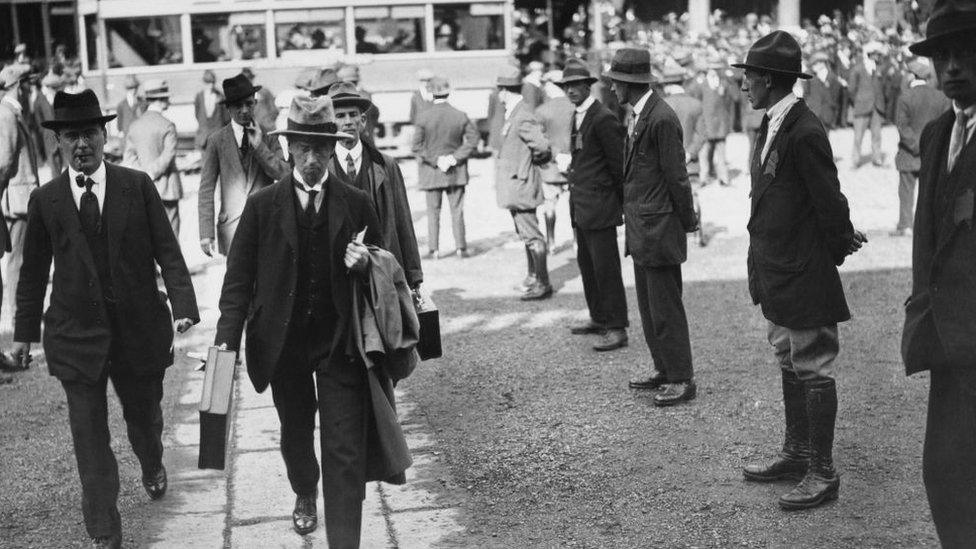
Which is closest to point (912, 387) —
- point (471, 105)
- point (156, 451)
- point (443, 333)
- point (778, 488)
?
point (778, 488)

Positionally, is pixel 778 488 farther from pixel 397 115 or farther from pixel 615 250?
pixel 397 115

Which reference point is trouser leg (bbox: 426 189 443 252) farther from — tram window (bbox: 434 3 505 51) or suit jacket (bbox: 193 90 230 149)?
tram window (bbox: 434 3 505 51)

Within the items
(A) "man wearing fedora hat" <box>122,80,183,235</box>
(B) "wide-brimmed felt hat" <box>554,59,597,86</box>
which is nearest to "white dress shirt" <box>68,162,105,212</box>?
(B) "wide-brimmed felt hat" <box>554,59,597,86</box>

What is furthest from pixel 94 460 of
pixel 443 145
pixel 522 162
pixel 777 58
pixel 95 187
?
pixel 443 145

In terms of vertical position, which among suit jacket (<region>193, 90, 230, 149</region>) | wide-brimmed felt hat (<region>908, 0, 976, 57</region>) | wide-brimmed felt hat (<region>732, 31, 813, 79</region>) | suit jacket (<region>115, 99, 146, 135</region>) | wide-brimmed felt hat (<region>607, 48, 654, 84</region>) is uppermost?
wide-brimmed felt hat (<region>908, 0, 976, 57</region>)

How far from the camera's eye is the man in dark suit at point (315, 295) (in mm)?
5145

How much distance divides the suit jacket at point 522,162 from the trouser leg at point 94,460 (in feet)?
21.8

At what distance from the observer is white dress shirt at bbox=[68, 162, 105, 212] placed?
5.71 metres

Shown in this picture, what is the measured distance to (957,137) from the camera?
445 cm

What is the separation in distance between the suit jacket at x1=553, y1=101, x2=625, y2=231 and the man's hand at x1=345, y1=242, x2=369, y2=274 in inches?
174

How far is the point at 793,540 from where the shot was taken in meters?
5.46

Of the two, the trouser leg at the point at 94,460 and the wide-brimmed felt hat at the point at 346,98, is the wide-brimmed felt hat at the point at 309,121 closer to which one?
the trouser leg at the point at 94,460

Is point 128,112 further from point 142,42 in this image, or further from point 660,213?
point 660,213

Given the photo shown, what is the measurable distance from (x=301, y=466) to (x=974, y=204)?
3.04 meters
